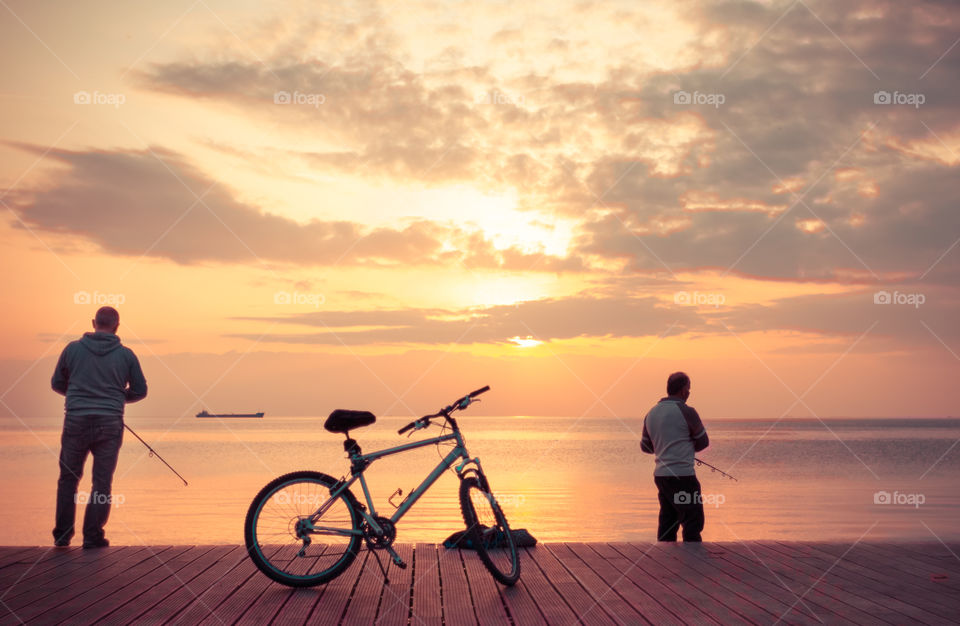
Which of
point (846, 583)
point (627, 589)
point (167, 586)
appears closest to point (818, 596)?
point (846, 583)

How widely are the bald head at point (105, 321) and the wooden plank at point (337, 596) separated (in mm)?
3089

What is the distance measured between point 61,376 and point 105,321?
1.98 feet

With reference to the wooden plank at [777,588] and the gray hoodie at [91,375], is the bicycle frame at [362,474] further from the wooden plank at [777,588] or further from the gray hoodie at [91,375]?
the gray hoodie at [91,375]

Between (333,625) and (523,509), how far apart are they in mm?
13272

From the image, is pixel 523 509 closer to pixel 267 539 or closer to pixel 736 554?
pixel 736 554

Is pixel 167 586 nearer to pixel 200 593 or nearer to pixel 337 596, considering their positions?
pixel 200 593

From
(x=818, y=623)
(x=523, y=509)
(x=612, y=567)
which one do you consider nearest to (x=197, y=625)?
(x=612, y=567)

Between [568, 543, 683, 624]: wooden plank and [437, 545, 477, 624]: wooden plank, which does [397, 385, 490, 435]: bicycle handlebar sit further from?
→ [568, 543, 683, 624]: wooden plank

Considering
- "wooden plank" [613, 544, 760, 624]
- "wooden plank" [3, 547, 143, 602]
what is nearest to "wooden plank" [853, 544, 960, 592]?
"wooden plank" [613, 544, 760, 624]

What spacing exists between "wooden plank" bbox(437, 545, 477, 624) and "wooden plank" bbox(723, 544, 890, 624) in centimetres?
212

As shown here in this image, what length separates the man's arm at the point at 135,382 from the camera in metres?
7.36

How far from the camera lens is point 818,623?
473 centimetres

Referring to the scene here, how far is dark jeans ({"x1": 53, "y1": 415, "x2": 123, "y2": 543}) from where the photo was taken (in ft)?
23.0

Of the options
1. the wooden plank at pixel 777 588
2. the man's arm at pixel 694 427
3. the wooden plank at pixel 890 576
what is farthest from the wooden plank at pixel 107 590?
the wooden plank at pixel 890 576
